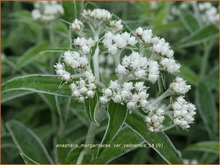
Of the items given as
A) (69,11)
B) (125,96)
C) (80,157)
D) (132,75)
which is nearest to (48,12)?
(69,11)

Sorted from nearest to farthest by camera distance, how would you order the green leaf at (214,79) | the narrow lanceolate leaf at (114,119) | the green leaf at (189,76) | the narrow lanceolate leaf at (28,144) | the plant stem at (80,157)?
the narrow lanceolate leaf at (114,119) < the plant stem at (80,157) < the narrow lanceolate leaf at (28,144) < the green leaf at (189,76) < the green leaf at (214,79)

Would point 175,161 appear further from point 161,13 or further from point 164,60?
point 161,13

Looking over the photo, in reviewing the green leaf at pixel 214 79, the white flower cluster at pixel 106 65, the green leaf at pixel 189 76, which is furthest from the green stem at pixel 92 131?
the green leaf at pixel 214 79

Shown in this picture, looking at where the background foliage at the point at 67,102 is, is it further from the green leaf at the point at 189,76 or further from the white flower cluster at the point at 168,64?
the white flower cluster at the point at 168,64

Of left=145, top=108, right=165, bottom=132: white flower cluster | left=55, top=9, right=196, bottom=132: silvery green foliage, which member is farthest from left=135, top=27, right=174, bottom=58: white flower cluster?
left=145, top=108, right=165, bottom=132: white flower cluster

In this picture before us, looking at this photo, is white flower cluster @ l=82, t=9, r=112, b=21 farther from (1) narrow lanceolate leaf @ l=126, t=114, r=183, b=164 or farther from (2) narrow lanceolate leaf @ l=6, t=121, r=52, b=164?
(2) narrow lanceolate leaf @ l=6, t=121, r=52, b=164

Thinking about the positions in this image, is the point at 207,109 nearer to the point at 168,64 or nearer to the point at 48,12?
the point at 48,12
